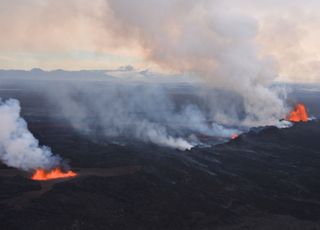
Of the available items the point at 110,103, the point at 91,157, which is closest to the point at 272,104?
the point at 110,103

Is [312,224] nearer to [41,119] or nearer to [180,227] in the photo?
[180,227]

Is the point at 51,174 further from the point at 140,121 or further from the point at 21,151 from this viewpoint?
the point at 140,121

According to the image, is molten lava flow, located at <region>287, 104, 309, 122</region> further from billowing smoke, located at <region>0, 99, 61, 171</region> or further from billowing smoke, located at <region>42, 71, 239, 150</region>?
billowing smoke, located at <region>0, 99, 61, 171</region>

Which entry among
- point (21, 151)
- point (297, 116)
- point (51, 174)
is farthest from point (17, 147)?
point (297, 116)

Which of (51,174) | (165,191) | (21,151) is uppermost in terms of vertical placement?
(21,151)

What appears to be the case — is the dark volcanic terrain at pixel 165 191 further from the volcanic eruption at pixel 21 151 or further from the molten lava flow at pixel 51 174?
the volcanic eruption at pixel 21 151

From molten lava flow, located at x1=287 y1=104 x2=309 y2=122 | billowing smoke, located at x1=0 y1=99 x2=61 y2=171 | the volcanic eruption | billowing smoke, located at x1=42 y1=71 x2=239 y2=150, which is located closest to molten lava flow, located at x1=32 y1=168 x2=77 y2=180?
the volcanic eruption
